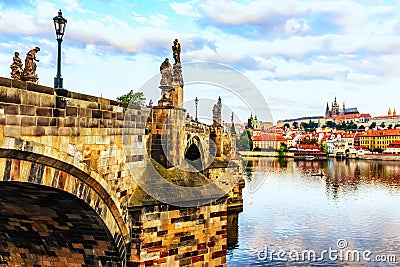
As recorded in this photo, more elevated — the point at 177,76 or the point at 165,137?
the point at 177,76

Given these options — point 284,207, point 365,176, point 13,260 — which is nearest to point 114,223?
point 13,260

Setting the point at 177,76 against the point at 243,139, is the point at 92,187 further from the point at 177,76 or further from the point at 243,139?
the point at 243,139

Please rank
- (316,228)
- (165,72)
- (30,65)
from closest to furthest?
(30,65)
(165,72)
(316,228)

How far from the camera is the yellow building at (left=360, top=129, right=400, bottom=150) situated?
11660 centimetres

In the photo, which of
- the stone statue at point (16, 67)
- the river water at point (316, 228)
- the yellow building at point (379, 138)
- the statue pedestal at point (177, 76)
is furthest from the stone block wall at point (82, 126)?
the yellow building at point (379, 138)

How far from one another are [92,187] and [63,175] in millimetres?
919

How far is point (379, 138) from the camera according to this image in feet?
393

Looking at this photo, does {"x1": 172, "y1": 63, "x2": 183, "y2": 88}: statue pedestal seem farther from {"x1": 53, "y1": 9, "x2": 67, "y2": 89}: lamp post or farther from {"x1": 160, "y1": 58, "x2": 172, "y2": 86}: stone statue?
{"x1": 53, "y1": 9, "x2": 67, "y2": 89}: lamp post

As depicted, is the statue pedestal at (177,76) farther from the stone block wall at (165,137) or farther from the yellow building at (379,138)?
the yellow building at (379,138)

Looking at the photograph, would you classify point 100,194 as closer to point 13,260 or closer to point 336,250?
point 13,260

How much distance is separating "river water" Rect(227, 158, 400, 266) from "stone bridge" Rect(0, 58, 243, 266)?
787 centimetres

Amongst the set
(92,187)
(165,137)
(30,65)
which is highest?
(30,65)

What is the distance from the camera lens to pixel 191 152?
23.9 metres

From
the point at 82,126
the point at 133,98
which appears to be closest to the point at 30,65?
the point at 82,126
